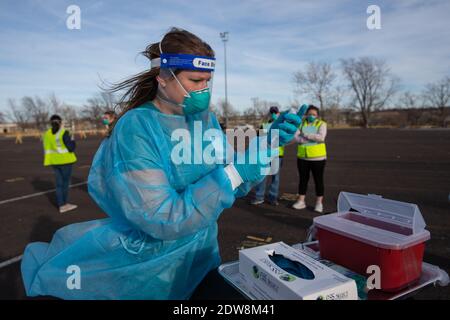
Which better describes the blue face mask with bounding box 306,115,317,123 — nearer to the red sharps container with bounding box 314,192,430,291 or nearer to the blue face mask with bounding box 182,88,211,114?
the red sharps container with bounding box 314,192,430,291

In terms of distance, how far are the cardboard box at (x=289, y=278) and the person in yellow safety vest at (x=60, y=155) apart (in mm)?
5850

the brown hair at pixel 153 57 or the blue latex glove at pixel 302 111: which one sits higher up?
the brown hair at pixel 153 57

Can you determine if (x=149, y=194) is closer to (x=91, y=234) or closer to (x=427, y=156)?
(x=91, y=234)

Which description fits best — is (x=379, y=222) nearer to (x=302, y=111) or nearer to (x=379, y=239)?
(x=379, y=239)

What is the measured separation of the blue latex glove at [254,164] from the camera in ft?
4.65

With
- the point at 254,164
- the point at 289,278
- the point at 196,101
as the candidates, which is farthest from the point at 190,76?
the point at 289,278

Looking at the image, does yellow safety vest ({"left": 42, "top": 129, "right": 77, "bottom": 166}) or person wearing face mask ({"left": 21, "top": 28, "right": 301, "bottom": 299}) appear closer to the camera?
person wearing face mask ({"left": 21, "top": 28, "right": 301, "bottom": 299})

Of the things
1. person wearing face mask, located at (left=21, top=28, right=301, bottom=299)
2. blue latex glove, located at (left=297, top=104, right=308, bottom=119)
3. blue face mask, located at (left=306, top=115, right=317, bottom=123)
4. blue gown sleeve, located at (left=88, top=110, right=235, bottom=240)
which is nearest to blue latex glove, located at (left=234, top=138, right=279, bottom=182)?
person wearing face mask, located at (left=21, top=28, right=301, bottom=299)

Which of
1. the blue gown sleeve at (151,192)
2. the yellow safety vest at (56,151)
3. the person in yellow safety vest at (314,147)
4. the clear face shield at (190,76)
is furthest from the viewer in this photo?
the yellow safety vest at (56,151)

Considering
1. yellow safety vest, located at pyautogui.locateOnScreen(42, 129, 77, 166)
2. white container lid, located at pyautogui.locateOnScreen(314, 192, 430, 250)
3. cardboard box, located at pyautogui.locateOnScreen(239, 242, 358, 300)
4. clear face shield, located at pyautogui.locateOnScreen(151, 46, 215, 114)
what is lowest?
cardboard box, located at pyautogui.locateOnScreen(239, 242, 358, 300)

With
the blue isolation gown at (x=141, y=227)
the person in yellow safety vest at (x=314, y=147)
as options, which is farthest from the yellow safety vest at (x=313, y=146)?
the blue isolation gown at (x=141, y=227)

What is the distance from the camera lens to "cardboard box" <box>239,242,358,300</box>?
43.9 inches

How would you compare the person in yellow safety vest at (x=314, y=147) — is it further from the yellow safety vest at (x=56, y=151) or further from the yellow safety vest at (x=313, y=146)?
the yellow safety vest at (x=56, y=151)
